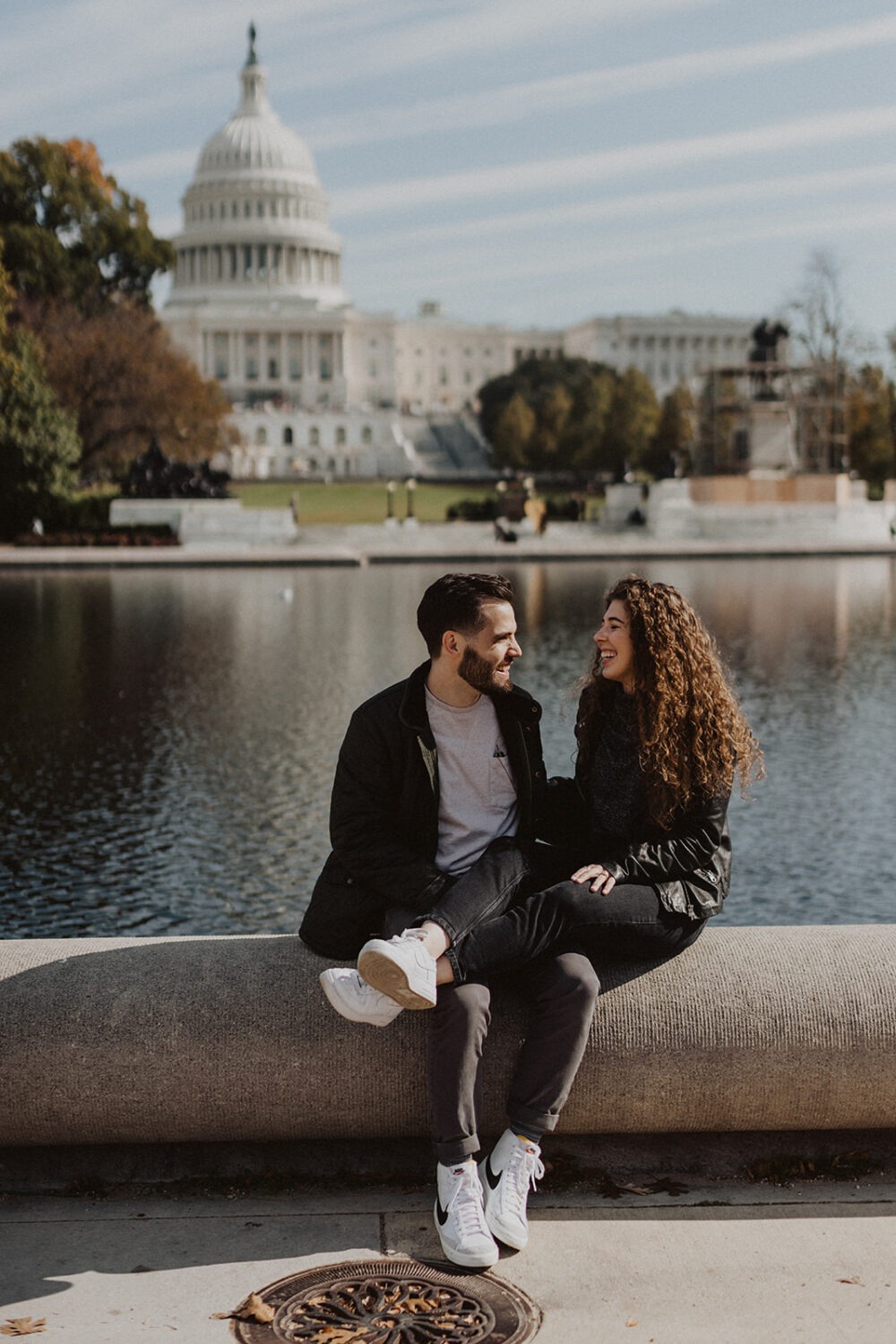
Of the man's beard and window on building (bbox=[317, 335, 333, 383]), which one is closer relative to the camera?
the man's beard

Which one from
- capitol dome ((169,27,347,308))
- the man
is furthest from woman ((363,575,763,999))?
capitol dome ((169,27,347,308))

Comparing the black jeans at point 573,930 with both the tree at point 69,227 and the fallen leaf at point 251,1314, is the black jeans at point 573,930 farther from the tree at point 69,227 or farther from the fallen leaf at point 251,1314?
the tree at point 69,227

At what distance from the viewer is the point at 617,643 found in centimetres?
463

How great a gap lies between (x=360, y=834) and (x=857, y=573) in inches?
1237

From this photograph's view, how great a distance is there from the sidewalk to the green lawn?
171 ft

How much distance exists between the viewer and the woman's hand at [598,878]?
171 inches

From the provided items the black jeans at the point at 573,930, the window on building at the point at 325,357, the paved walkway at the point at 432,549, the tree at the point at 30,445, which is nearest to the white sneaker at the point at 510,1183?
the black jeans at the point at 573,930

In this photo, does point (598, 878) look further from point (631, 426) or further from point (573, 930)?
point (631, 426)

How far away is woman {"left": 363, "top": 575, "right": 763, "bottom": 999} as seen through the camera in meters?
4.34

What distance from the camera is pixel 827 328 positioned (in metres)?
63.3

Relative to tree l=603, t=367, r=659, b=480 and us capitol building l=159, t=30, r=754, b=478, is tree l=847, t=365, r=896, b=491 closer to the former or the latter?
tree l=603, t=367, r=659, b=480

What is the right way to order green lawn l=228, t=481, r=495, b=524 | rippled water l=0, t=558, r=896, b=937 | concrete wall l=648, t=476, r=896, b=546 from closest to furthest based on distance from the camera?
rippled water l=0, t=558, r=896, b=937, concrete wall l=648, t=476, r=896, b=546, green lawn l=228, t=481, r=495, b=524

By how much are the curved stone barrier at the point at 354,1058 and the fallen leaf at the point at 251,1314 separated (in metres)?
0.70

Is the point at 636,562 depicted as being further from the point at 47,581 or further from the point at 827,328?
the point at 827,328
